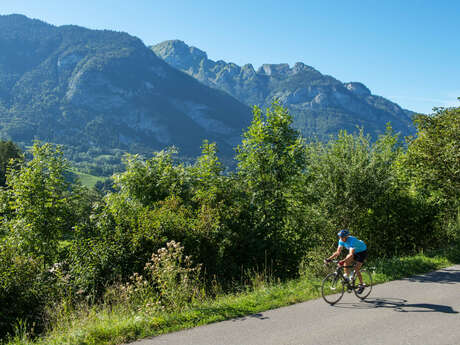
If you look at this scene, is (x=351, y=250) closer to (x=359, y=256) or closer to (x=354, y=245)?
(x=354, y=245)

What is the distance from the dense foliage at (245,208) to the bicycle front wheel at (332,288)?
2768 millimetres

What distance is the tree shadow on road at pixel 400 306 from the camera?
842 cm

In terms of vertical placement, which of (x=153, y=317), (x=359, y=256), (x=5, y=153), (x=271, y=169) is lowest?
(x=153, y=317)

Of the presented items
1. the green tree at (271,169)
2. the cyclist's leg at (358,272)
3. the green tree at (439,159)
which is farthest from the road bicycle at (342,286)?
the green tree at (439,159)

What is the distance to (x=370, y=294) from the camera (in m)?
9.80

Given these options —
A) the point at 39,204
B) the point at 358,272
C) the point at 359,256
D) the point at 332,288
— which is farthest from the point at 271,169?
the point at 39,204

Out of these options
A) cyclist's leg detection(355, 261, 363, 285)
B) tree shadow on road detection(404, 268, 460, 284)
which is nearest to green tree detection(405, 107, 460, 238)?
tree shadow on road detection(404, 268, 460, 284)

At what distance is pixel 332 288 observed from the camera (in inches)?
370

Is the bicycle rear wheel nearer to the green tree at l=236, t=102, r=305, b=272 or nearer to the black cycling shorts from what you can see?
the black cycling shorts

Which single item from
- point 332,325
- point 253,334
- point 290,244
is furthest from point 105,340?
point 290,244

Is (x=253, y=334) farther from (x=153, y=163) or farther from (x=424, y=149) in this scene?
(x=424, y=149)

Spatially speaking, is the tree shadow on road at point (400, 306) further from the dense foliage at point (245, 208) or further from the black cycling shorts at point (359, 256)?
the dense foliage at point (245, 208)

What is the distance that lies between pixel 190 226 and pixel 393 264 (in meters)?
7.44

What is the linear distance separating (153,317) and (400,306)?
6.13 metres
